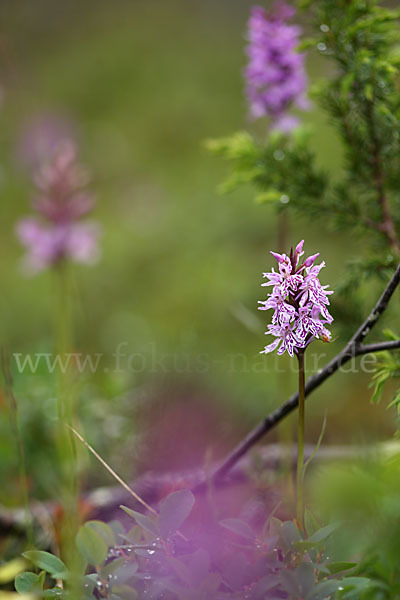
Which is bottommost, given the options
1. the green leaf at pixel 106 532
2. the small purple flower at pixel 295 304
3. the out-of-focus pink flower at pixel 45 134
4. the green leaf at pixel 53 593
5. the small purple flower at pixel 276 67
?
the green leaf at pixel 53 593

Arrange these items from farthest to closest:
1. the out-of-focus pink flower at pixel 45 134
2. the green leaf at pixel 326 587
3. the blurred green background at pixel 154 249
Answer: the out-of-focus pink flower at pixel 45 134
the blurred green background at pixel 154 249
the green leaf at pixel 326 587

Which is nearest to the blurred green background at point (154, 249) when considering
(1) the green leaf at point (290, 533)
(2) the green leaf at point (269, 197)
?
(2) the green leaf at point (269, 197)

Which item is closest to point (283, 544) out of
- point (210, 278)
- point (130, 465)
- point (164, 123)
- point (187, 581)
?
point (187, 581)

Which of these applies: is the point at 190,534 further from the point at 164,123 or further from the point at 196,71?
the point at 196,71

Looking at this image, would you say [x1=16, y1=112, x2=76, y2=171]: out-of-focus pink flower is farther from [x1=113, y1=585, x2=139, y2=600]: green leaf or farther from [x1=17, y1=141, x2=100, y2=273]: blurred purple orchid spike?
[x1=113, y1=585, x2=139, y2=600]: green leaf

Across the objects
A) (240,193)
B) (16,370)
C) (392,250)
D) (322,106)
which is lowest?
(16,370)

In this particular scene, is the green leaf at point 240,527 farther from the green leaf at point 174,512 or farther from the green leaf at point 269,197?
the green leaf at point 269,197

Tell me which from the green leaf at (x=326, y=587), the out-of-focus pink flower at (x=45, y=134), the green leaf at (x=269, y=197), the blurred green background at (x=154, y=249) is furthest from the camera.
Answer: the out-of-focus pink flower at (x=45, y=134)
